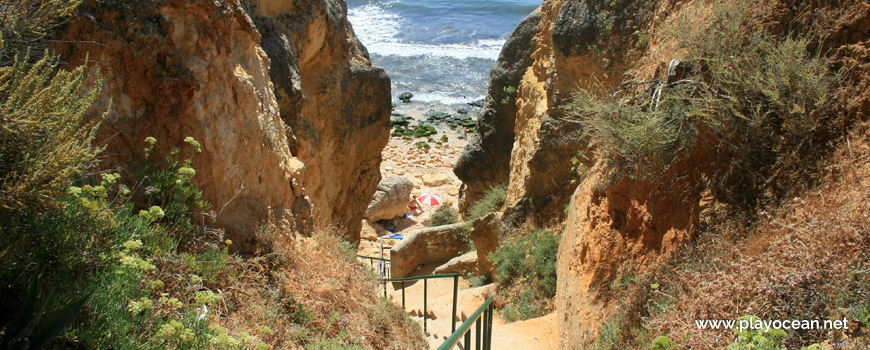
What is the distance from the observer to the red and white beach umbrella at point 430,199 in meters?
17.1

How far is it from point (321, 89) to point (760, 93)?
21.8 ft

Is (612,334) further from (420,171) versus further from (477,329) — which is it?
(420,171)

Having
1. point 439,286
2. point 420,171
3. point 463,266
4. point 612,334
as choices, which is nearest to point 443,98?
point 420,171

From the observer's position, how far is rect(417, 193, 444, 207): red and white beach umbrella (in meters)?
17.1

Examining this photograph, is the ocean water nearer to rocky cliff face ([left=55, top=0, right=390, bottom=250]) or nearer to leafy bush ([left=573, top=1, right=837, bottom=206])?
rocky cliff face ([left=55, top=0, right=390, bottom=250])

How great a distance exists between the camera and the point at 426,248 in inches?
474

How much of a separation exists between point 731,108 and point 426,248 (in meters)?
8.72

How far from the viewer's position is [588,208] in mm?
5605

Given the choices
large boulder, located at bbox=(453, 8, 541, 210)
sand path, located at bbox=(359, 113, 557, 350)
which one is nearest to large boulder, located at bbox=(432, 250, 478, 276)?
sand path, located at bbox=(359, 113, 557, 350)

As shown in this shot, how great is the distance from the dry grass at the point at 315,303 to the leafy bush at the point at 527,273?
109 inches

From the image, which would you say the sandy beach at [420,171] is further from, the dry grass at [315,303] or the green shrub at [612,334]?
the green shrub at [612,334]

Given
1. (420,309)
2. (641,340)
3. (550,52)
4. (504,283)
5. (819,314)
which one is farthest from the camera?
(550,52)

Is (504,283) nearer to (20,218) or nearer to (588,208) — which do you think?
(588,208)

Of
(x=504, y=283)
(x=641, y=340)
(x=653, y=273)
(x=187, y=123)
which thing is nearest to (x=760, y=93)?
(x=653, y=273)
